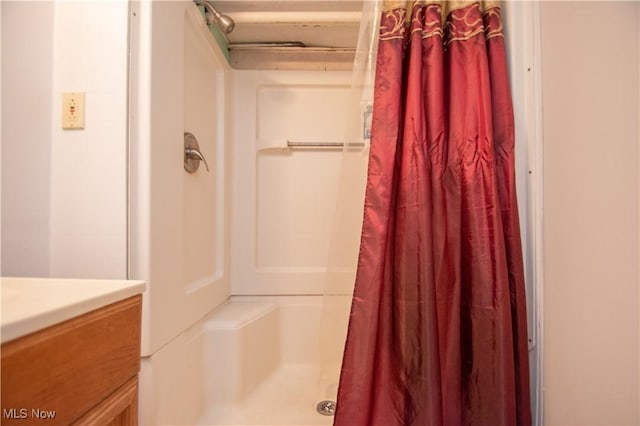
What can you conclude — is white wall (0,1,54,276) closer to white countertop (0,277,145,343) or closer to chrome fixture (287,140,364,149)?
white countertop (0,277,145,343)

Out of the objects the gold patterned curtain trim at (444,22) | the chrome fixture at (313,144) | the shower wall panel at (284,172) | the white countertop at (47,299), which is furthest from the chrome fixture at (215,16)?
the white countertop at (47,299)

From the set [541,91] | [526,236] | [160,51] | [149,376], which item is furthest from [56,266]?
[541,91]

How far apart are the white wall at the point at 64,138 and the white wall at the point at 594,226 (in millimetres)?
1203

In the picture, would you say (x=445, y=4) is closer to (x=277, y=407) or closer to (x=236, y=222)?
(x=236, y=222)

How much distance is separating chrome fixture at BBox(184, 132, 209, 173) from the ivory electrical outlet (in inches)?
12.6

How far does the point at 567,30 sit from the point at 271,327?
5.12 ft

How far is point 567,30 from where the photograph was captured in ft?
2.48

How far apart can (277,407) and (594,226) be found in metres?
1.25

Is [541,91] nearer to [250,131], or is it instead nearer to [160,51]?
[160,51]

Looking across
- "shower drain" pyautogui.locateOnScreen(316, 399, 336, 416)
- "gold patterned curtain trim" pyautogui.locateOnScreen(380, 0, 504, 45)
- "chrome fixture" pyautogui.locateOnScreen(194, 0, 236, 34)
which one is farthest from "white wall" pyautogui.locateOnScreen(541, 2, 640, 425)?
"chrome fixture" pyautogui.locateOnScreen(194, 0, 236, 34)

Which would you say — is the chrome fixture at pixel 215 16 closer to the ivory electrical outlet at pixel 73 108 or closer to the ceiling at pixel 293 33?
the ceiling at pixel 293 33

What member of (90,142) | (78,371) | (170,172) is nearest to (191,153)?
(170,172)

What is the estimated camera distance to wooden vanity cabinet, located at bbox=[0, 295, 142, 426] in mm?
348

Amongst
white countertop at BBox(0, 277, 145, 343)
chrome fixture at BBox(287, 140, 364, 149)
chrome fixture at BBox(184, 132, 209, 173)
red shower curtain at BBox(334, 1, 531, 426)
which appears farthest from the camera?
chrome fixture at BBox(287, 140, 364, 149)
